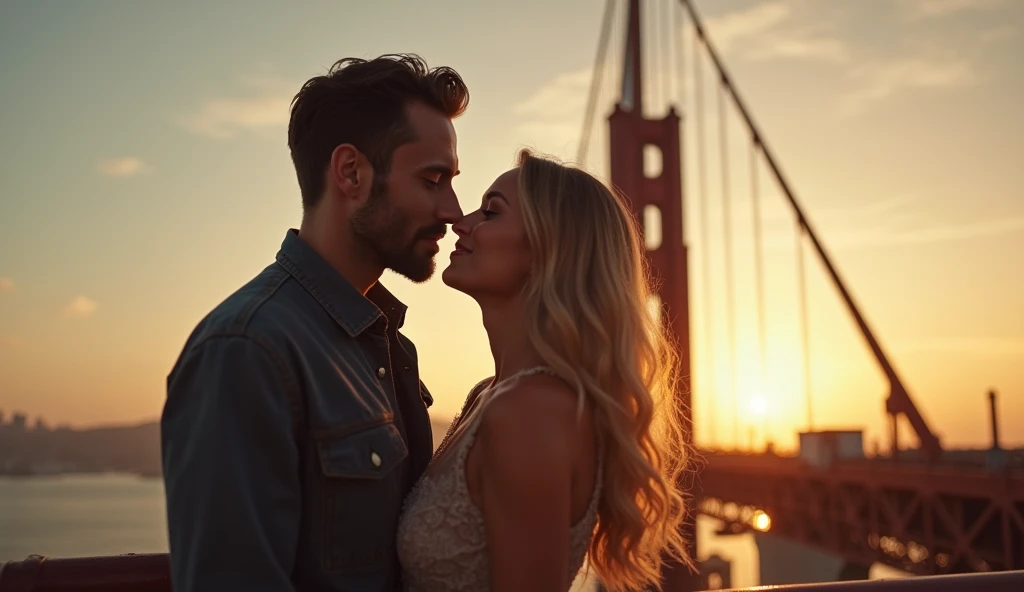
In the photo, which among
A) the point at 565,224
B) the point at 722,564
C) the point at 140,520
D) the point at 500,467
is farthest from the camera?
the point at 140,520

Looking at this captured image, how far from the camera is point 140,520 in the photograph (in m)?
78.8

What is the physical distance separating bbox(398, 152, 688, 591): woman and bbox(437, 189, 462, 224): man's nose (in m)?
0.04

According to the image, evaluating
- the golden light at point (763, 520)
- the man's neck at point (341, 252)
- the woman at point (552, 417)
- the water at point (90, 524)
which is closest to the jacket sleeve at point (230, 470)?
the woman at point (552, 417)

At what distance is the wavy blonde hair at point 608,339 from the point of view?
213 cm

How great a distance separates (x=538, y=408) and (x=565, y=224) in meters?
0.51

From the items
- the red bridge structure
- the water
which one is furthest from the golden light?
the water

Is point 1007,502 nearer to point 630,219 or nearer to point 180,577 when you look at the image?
point 630,219

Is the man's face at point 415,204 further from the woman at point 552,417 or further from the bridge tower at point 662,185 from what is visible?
the bridge tower at point 662,185

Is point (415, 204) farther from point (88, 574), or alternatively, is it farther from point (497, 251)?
point (88, 574)

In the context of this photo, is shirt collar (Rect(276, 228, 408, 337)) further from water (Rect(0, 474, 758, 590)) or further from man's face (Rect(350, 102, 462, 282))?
water (Rect(0, 474, 758, 590))

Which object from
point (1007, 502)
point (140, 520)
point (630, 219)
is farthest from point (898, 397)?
point (140, 520)

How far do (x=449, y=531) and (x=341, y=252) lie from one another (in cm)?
66

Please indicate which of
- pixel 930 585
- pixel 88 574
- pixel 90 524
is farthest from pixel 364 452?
pixel 90 524

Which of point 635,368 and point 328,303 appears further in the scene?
point 635,368
